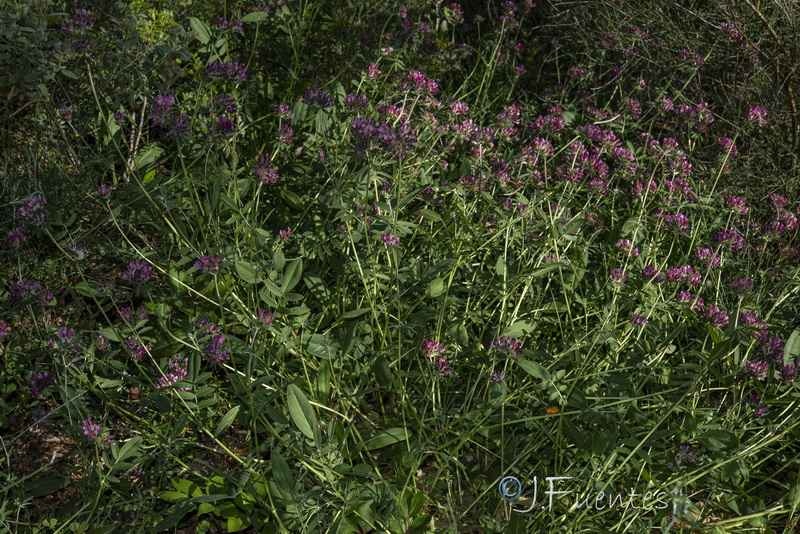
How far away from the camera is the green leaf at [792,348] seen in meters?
2.28

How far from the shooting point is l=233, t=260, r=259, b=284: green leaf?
7.46 ft

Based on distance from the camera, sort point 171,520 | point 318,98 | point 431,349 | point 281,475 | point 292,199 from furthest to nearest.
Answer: point 292,199, point 318,98, point 431,349, point 171,520, point 281,475

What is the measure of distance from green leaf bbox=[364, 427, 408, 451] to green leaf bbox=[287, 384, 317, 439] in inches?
9.0

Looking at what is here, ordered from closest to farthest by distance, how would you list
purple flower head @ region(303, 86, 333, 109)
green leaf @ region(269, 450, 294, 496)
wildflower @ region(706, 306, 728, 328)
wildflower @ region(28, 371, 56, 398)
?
1. green leaf @ region(269, 450, 294, 496)
2. wildflower @ region(28, 371, 56, 398)
3. wildflower @ region(706, 306, 728, 328)
4. purple flower head @ region(303, 86, 333, 109)

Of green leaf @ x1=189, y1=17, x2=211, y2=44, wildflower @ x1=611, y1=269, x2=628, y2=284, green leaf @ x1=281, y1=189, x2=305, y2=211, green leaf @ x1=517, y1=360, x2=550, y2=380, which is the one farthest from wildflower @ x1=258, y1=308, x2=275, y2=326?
green leaf @ x1=189, y1=17, x2=211, y2=44

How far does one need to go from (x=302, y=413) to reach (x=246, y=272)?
0.51 meters

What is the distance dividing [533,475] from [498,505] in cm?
21

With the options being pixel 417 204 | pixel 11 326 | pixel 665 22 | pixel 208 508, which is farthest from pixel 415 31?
pixel 208 508

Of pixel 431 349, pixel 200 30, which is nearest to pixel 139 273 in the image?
pixel 431 349

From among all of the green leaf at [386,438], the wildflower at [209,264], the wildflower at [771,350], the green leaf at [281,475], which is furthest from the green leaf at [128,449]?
the wildflower at [771,350]

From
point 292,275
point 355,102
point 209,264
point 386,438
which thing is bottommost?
point 386,438

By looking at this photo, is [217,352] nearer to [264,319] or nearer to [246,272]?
[264,319]

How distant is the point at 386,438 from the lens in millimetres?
2170

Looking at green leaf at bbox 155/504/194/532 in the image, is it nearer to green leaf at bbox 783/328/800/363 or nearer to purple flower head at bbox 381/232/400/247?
purple flower head at bbox 381/232/400/247
